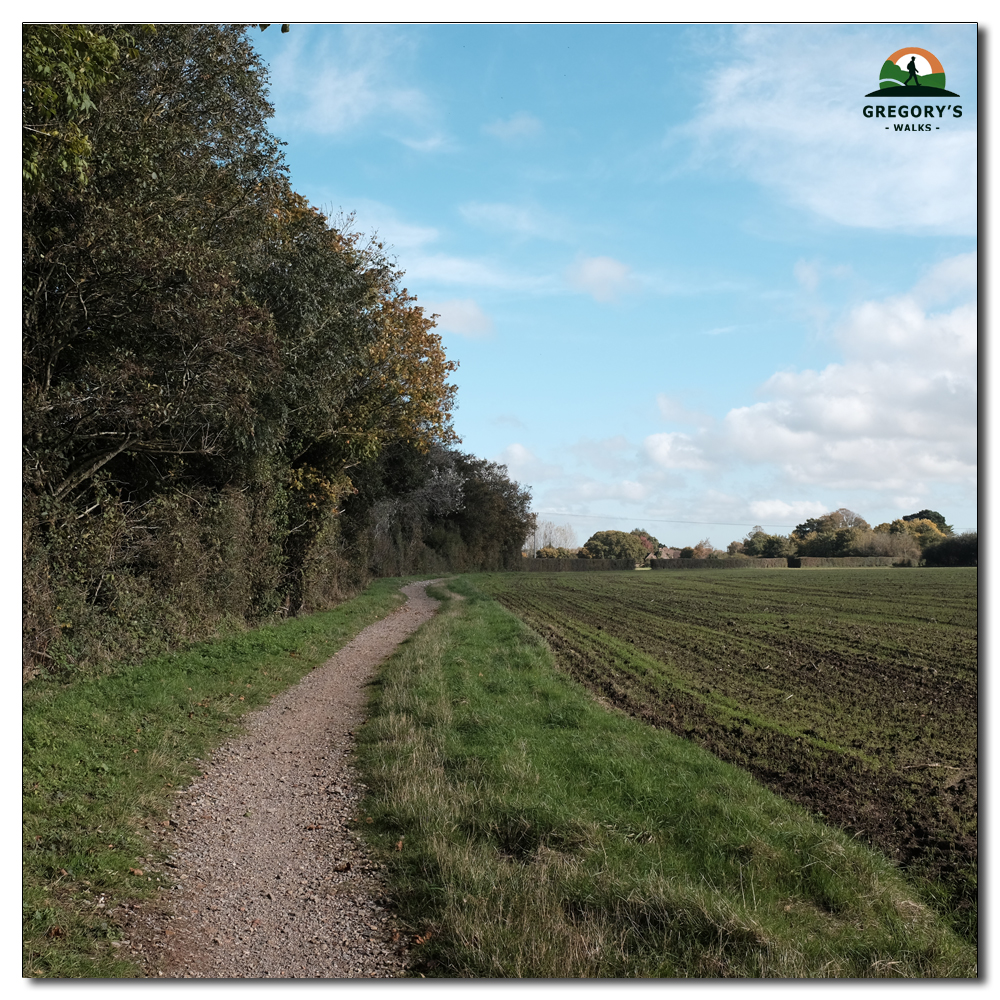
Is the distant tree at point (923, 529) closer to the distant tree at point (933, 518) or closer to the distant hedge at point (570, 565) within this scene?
the distant tree at point (933, 518)

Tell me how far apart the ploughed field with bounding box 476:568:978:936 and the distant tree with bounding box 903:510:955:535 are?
107 cm

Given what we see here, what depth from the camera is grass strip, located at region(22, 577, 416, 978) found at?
14.4 feet

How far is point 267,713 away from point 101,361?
17.2ft

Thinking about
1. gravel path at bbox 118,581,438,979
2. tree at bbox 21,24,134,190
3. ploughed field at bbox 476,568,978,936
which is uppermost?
tree at bbox 21,24,134,190

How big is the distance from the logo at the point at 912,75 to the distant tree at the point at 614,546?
85148 millimetres

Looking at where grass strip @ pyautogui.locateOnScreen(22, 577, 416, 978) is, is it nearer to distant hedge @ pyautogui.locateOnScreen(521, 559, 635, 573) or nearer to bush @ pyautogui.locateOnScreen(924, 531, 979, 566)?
bush @ pyautogui.locateOnScreen(924, 531, 979, 566)

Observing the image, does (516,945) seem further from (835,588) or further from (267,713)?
(835,588)

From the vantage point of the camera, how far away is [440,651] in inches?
581

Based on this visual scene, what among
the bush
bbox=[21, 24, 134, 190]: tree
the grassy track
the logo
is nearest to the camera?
the grassy track

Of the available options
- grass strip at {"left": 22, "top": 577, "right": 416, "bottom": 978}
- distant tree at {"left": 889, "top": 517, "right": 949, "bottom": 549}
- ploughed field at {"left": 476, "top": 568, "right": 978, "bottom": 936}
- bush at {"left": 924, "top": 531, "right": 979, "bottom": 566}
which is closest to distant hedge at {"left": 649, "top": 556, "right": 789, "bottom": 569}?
ploughed field at {"left": 476, "top": 568, "right": 978, "bottom": 936}

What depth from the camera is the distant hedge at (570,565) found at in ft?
245

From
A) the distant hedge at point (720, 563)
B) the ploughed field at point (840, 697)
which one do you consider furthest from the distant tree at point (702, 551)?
the ploughed field at point (840, 697)
